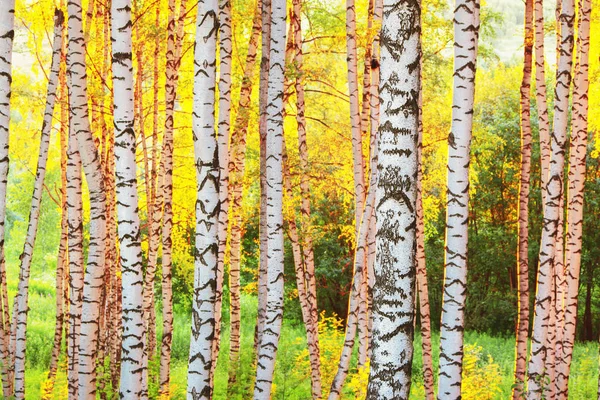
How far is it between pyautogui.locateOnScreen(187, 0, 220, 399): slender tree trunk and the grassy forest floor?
3545 millimetres

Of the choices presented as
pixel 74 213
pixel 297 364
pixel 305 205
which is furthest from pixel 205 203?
pixel 297 364

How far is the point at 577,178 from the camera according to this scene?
6742 millimetres

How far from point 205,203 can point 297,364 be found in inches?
344

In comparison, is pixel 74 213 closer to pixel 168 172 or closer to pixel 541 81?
pixel 168 172

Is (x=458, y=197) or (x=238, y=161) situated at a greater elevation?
(x=238, y=161)

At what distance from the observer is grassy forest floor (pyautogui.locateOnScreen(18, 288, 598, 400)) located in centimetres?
1016

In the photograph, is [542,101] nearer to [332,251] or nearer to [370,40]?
[370,40]

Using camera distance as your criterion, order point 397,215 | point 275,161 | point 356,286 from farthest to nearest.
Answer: point 356,286 → point 275,161 → point 397,215

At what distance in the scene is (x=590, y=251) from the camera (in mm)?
20672

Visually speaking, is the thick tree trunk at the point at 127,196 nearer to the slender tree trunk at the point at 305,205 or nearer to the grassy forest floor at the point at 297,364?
the slender tree trunk at the point at 305,205

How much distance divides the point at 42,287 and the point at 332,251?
1402 centimetres

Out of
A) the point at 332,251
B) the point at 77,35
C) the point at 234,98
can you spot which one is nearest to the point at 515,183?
the point at 332,251

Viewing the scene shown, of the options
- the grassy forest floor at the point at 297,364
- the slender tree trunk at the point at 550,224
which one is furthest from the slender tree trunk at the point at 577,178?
the grassy forest floor at the point at 297,364

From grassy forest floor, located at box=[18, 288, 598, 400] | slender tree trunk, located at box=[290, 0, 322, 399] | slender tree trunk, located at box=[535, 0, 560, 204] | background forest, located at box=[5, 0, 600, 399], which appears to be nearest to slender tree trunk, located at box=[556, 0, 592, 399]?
slender tree trunk, located at box=[535, 0, 560, 204]
